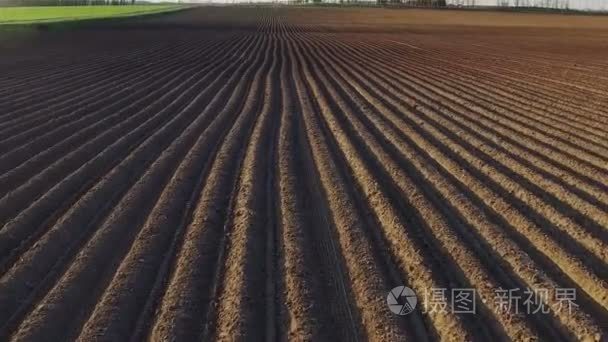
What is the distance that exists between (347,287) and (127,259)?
2.28m

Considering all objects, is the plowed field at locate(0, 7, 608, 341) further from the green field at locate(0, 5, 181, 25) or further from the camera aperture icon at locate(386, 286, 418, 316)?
the green field at locate(0, 5, 181, 25)

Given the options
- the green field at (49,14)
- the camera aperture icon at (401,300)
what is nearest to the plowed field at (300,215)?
the camera aperture icon at (401,300)

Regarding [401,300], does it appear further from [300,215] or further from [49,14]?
[49,14]

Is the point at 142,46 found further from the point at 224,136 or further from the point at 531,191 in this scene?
the point at 531,191

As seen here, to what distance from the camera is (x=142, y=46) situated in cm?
2600

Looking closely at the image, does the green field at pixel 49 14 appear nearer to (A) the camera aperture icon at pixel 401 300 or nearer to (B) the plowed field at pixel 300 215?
(B) the plowed field at pixel 300 215

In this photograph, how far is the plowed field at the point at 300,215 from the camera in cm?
409

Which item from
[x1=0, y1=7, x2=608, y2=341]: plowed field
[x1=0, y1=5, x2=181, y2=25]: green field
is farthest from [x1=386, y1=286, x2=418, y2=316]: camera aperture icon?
[x1=0, y1=5, x2=181, y2=25]: green field

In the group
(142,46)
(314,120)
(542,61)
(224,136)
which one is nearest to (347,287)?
(224,136)

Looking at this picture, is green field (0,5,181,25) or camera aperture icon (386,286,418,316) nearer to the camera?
camera aperture icon (386,286,418,316)

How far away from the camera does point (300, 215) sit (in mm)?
5855

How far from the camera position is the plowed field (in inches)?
161

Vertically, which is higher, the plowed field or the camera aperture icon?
the plowed field

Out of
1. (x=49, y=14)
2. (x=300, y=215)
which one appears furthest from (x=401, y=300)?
(x=49, y=14)
